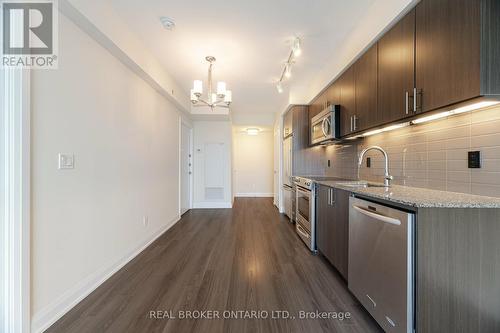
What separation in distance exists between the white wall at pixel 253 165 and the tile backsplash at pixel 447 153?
5.32 metres

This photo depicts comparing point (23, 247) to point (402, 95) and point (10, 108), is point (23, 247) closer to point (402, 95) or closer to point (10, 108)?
point (10, 108)

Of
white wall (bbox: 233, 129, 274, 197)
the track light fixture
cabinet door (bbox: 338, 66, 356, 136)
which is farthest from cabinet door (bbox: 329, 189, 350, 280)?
white wall (bbox: 233, 129, 274, 197)

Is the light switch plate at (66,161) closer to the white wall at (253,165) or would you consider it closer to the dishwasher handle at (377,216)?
the dishwasher handle at (377,216)

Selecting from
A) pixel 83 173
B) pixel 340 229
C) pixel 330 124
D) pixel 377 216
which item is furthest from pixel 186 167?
pixel 377 216

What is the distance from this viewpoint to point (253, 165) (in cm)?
779

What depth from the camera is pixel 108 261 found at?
7.13ft

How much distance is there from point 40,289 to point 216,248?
1.77 meters

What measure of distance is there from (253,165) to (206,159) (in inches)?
94.6

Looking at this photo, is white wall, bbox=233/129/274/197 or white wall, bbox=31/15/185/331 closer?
white wall, bbox=31/15/185/331

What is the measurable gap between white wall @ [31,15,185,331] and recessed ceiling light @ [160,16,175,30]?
2.16 feet

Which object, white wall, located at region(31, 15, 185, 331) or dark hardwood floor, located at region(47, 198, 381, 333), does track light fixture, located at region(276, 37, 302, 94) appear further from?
dark hardwood floor, located at region(47, 198, 381, 333)

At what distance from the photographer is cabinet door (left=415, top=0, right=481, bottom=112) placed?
115cm

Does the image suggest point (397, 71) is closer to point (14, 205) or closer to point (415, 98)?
point (415, 98)

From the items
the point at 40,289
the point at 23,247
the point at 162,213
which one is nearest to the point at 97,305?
the point at 40,289
